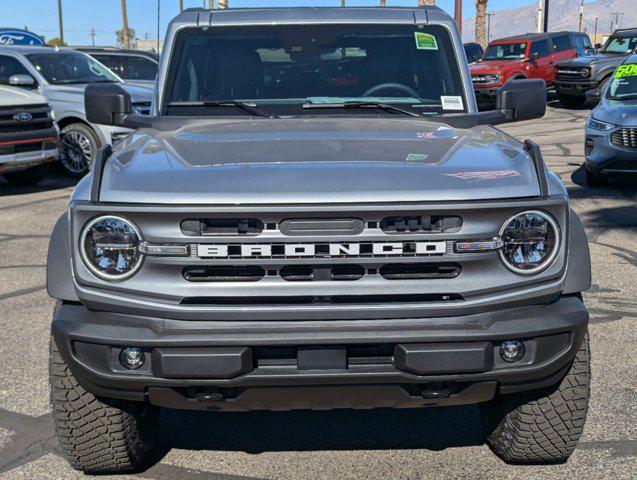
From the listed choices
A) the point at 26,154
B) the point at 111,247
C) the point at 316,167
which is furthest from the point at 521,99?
the point at 26,154

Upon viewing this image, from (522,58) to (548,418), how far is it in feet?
74.7

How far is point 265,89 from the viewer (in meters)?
4.59

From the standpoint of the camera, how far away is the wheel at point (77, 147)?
1288cm

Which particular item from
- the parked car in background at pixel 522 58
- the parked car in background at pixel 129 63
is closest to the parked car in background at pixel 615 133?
the parked car in background at pixel 129 63

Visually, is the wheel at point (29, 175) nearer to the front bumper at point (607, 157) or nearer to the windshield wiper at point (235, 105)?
the front bumper at point (607, 157)

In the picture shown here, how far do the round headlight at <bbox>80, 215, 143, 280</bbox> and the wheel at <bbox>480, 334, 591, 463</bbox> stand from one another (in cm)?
155

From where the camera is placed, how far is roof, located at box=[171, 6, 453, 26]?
4836 mm

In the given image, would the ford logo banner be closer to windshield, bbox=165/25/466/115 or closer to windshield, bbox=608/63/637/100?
windshield, bbox=608/63/637/100

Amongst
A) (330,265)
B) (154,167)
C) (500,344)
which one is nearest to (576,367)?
(500,344)

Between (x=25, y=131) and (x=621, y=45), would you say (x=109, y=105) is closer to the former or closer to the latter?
(x=25, y=131)

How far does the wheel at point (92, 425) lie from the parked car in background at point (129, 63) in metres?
15.2

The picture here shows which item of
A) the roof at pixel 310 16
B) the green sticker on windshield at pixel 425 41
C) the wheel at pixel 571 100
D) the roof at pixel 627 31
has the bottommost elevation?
the wheel at pixel 571 100

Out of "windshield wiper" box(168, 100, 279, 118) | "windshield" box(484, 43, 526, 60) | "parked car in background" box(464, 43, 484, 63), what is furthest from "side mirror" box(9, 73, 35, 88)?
"parked car in background" box(464, 43, 484, 63)

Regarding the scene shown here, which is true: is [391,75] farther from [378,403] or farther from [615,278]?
[615,278]
